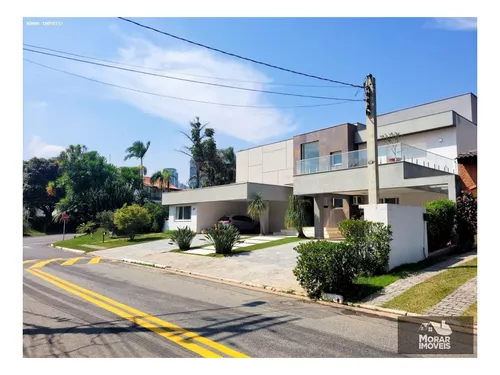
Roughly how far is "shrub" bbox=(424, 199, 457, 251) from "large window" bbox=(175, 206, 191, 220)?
64.5 ft

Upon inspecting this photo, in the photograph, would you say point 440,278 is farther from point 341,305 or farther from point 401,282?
point 341,305

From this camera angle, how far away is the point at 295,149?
26125 mm

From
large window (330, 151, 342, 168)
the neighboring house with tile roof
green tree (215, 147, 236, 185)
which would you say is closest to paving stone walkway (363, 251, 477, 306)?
the neighboring house with tile roof

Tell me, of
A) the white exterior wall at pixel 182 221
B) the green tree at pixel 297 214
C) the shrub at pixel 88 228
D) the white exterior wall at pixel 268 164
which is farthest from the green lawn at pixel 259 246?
the shrub at pixel 88 228

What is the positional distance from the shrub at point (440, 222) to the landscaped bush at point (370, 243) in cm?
336

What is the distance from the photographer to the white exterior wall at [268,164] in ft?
92.4

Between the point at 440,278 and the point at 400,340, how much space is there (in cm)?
450

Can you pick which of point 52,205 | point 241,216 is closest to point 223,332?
point 241,216

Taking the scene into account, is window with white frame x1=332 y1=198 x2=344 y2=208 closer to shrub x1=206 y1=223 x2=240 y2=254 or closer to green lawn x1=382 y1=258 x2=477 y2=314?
shrub x1=206 y1=223 x2=240 y2=254

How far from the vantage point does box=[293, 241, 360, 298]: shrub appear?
7.73m

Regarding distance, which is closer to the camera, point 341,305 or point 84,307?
point 84,307

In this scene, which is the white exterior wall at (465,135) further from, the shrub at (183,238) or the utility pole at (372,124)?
the shrub at (183,238)
